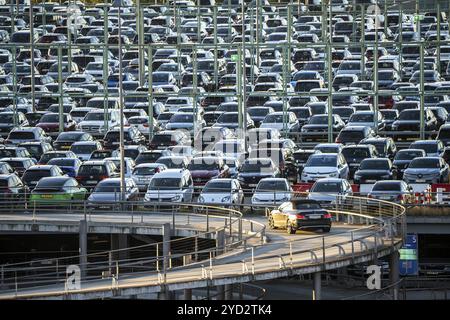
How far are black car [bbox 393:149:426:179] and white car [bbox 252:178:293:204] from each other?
776 centimetres

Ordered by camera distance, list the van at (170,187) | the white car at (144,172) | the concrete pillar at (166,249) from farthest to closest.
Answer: the white car at (144,172) < the van at (170,187) < the concrete pillar at (166,249)

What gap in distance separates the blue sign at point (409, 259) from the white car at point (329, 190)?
10.7ft

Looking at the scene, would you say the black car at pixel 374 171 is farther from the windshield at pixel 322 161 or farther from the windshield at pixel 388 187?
the windshield at pixel 388 187

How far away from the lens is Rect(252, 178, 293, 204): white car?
62594 mm

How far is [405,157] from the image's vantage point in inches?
2822

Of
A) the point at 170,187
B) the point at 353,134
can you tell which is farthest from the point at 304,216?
the point at 353,134

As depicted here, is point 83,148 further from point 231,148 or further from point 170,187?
point 170,187

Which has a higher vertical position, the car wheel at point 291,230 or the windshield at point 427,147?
the windshield at point 427,147

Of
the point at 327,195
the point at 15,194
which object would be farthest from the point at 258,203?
the point at 15,194

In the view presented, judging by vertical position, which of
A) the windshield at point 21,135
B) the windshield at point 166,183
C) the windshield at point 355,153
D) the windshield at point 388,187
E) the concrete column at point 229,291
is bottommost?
the concrete column at point 229,291

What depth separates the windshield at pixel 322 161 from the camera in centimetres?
6931

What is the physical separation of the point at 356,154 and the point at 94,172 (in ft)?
32.8

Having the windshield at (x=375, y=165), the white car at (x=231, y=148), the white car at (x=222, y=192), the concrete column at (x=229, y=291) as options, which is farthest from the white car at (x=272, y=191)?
the concrete column at (x=229, y=291)
